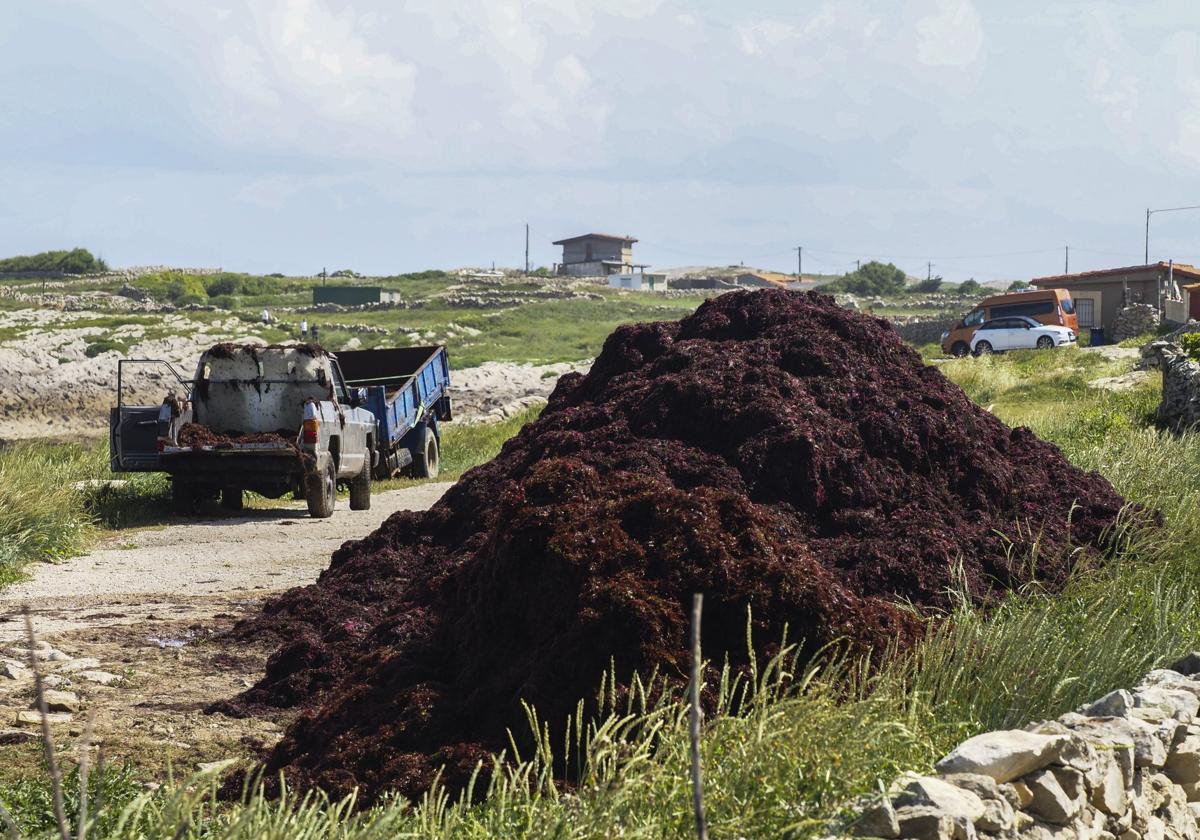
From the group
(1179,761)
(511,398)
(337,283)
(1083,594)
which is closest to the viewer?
(1179,761)

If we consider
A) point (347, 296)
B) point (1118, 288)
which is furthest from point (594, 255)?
point (1118, 288)

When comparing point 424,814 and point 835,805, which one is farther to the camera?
point 424,814

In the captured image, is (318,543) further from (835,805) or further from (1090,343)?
(1090,343)

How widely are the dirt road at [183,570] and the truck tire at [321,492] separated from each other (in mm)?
138

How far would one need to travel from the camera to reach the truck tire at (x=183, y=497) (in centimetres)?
1669

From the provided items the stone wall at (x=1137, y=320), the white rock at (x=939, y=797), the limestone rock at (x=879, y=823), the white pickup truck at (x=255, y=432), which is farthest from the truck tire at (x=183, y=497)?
the stone wall at (x=1137, y=320)

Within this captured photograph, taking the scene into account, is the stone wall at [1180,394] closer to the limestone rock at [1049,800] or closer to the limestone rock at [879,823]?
the limestone rock at [1049,800]

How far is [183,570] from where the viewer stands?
12.8 meters

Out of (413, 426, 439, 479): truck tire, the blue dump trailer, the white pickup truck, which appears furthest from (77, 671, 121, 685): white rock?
(413, 426, 439, 479): truck tire

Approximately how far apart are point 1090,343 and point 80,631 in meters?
43.3

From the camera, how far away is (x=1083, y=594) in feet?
25.7

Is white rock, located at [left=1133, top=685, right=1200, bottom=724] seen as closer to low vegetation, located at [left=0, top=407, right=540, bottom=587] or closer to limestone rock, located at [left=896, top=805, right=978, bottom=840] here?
limestone rock, located at [left=896, top=805, right=978, bottom=840]

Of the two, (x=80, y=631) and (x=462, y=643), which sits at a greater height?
(x=462, y=643)

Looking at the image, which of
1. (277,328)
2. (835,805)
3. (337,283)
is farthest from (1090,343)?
(337,283)
